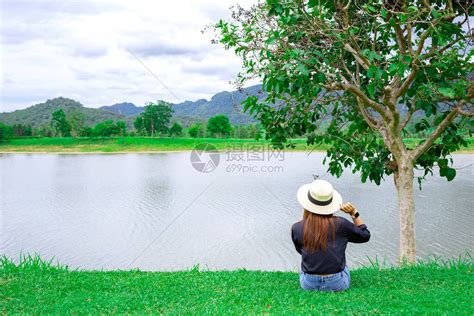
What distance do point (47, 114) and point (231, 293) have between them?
12459 centimetres

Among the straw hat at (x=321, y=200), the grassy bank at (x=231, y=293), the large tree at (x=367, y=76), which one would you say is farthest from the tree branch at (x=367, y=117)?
the straw hat at (x=321, y=200)

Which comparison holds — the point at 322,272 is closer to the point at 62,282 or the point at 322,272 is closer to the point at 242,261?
the point at 62,282

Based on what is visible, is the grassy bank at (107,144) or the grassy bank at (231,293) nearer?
the grassy bank at (231,293)

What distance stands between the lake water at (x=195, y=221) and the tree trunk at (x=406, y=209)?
54.7 inches

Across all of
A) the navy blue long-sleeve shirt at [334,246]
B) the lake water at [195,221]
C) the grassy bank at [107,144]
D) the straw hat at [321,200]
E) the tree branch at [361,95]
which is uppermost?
the tree branch at [361,95]

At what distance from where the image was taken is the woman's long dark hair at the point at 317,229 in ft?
13.7

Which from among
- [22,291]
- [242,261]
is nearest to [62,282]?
[22,291]

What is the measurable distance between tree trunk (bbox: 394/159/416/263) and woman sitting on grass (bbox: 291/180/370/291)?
2.01 metres

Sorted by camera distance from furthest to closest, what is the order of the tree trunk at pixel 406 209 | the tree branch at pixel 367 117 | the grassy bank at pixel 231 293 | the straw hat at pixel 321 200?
the tree branch at pixel 367 117 < the tree trunk at pixel 406 209 < the straw hat at pixel 321 200 < the grassy bank at pixel 231 293

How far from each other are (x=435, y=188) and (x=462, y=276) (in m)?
13.5

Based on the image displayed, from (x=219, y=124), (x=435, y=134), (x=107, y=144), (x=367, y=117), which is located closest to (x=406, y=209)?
(x=435, y=134)

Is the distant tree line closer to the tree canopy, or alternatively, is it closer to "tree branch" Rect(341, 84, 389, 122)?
the tree canopy

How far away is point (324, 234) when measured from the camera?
4191 mm

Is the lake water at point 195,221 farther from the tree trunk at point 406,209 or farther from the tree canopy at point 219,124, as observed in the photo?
the tree canopy at point 219,124
